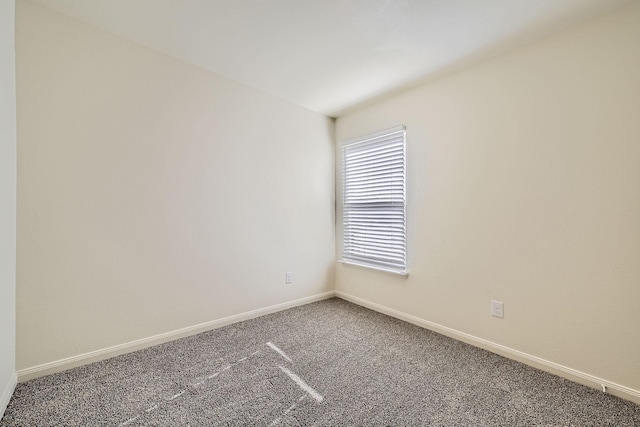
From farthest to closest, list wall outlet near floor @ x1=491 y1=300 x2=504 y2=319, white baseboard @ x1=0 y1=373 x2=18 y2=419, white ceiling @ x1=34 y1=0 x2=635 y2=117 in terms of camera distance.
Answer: wall outlet near floor @ x1=491 y1=300 x2=504 y2=319 → white ceiling @ x1=34 y1=0 x2=635 y2=117 → white baseboard @ x1=0 y1=373 x2=18 y2=419

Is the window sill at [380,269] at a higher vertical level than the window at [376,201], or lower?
lower

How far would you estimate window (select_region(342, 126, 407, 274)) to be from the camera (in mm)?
2809

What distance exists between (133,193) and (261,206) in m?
1.11

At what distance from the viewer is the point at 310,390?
5.49 ft

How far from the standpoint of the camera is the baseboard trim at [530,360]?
1.62 m

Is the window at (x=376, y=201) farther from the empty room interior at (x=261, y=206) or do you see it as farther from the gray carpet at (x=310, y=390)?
the gray carpet at (x=310, y=390)

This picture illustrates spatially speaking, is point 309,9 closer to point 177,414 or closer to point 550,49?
point 550,49

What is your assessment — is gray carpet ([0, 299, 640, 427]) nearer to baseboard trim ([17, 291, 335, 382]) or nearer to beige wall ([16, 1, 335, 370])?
baseboard trim ([17, 291, 335, 382])

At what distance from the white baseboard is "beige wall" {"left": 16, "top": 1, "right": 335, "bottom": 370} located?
0.34ft

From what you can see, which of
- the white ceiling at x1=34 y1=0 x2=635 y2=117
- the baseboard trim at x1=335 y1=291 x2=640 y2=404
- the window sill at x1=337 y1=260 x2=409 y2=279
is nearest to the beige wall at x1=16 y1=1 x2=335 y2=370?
the white ceiling at x1=34 y1=0 x2=635 y2=117

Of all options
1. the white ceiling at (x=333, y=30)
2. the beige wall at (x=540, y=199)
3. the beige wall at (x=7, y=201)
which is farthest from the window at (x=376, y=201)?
the beige wall at (x=7, y=201)

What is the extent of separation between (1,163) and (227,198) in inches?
55.4

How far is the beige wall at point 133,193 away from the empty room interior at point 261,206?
0.05ft

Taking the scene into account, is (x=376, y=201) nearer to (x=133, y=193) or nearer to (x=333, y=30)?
(x=333, y=30)
